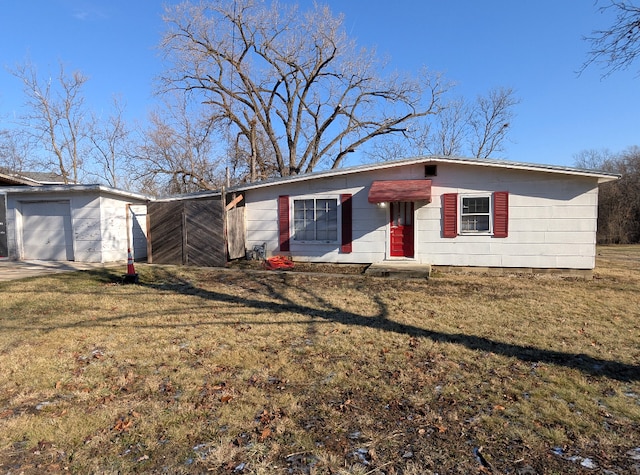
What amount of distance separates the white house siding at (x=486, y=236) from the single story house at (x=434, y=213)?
2 centimetres

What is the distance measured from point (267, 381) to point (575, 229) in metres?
9.24

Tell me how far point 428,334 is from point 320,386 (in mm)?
2077

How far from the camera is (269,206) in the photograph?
1161 centimetres

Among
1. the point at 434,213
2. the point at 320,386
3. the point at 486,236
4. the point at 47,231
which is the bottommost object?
the point at 320,386

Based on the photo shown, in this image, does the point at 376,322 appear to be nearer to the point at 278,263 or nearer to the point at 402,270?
the point at 402,270

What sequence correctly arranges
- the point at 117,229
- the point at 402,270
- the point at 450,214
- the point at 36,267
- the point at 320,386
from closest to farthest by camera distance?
the point at 320,386, the point at 402,270, the point at 450,214, the point at 36,267, the point at 117,229

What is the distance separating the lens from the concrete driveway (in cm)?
938

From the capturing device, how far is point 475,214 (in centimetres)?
998

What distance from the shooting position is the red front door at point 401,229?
10562 mm

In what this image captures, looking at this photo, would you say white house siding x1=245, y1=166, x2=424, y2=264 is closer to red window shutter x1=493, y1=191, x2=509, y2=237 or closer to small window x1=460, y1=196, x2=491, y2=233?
small window x1=460, y1=196, x2=491, y2=233

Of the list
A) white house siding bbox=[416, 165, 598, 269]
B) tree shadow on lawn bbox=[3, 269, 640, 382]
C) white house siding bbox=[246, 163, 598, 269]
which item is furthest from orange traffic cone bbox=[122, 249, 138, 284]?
white house siding bbox=[416, 165, 598, 269]

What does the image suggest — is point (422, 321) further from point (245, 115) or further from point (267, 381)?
point (245, 115)

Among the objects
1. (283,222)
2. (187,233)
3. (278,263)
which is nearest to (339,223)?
(283,222)

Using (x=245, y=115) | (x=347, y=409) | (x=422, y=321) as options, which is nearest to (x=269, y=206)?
(x=422, y=321)
